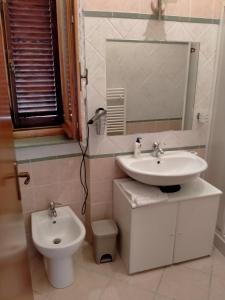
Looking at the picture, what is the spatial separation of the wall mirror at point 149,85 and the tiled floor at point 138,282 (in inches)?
42.6

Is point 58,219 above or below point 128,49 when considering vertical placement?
below

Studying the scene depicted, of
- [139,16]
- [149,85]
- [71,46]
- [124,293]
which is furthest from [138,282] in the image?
[139,16]

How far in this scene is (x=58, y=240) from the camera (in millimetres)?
1979

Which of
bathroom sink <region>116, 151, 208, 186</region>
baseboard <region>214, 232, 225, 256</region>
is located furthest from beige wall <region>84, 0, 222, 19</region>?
baseboard <region>214, 232, 225, 256</region>

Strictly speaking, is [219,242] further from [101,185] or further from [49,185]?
[49,185]

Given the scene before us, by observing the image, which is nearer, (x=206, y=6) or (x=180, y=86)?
(x=206, y=6)

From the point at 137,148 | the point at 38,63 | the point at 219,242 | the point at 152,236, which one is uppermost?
the point at 38,63

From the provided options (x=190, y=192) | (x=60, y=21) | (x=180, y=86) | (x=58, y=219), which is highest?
(x=60, y=21)

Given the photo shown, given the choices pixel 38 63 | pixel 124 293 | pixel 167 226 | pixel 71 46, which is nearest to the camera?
pixel 71 46

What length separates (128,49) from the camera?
6.32 ft

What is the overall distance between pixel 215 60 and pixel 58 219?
178 centimetres

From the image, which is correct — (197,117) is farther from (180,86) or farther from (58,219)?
(58,219)

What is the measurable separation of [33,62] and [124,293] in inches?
77.0

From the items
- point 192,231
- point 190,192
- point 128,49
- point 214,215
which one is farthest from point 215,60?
point 192,231
